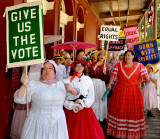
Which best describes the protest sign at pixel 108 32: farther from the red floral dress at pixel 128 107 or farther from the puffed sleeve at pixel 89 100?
the puffed sleeve at pixel 89 100

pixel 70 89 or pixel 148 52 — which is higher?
pixel 148 52

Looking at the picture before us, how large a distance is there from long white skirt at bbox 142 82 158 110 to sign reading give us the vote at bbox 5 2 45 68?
4.41 meters

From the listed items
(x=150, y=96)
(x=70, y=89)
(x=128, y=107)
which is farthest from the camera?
(x=150, y=96)

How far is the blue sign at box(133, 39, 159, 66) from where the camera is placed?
4680 millimetres

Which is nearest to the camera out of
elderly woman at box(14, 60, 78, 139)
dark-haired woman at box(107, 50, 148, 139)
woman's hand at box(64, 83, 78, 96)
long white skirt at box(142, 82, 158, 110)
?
elderly woman at box(14, 60, 78, 139)

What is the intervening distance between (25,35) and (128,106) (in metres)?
2.51

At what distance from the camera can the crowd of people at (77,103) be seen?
1.92m

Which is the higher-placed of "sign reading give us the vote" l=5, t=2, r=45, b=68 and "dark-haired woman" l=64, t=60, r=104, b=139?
"sign reading give us the vote" l=5, t=2, r=45, b=68

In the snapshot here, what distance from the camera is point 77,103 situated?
95.3 inches

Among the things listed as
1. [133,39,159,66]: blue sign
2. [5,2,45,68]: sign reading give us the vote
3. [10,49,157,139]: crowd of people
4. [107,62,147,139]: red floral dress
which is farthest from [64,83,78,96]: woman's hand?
[133,39,159,66]: blue sign

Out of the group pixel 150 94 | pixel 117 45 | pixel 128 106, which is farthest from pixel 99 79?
pixel 117 45

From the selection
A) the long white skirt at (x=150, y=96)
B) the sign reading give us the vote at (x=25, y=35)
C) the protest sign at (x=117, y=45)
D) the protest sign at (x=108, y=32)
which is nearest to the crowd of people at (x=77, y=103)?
the sign reading give us the vote at (x=25, y=35)

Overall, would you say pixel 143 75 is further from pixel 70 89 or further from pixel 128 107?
pixel 70 89

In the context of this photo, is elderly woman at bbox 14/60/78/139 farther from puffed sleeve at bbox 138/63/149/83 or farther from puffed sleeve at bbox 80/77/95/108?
puffed sleeve at bbox 138/63/149/83
